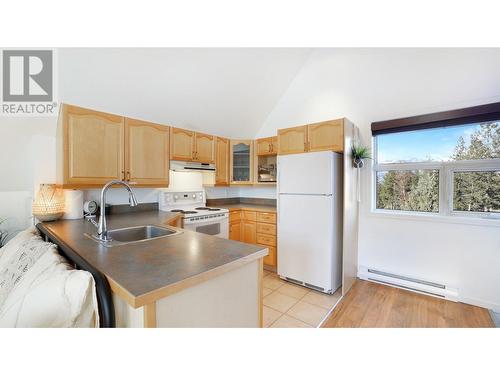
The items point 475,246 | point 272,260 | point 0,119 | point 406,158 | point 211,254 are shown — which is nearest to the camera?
point 211,254

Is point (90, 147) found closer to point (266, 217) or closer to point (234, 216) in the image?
point (234, 216)

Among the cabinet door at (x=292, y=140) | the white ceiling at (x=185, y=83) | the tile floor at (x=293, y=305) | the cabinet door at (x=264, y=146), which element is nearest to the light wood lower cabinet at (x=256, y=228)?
the tile floor at (x=293, y=305)

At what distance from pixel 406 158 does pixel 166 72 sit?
2.92m

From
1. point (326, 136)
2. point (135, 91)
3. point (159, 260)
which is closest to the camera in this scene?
point (159, 260)

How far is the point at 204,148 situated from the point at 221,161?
1.26ft

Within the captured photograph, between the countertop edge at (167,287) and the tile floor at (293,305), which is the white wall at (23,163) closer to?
the countertop edge at (167,287)

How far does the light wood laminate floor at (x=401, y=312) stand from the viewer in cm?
181

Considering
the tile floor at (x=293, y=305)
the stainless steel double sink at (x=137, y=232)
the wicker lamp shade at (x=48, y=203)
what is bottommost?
the tile floor at (x=293, y=305)

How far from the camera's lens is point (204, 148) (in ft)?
10.1

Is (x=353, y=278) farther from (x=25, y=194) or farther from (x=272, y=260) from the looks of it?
(x=25, y=194)

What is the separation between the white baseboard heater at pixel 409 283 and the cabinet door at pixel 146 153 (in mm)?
2780

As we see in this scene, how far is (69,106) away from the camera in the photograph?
1.87 m

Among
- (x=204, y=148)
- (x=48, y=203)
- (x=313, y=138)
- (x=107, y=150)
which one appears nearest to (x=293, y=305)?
(x=313, y=138)
